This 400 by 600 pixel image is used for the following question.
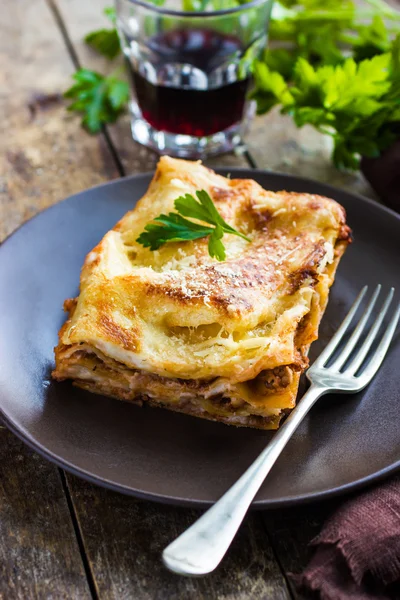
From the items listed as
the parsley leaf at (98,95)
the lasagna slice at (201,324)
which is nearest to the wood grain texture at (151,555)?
the lasagna slice at (201,324)

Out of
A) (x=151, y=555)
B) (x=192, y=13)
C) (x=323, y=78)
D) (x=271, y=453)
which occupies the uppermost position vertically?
(x=192, y=13)

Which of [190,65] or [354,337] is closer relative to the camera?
[354,337]

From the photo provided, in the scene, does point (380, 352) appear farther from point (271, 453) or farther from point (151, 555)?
point (151, 555)

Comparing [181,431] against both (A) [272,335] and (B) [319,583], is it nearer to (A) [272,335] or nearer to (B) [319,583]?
(A) [272,335]

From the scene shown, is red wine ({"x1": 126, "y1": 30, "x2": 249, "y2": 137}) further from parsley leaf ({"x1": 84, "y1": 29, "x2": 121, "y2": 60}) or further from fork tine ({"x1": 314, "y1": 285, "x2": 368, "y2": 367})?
fork tine ({"x1": 314, "y1": 285, "x2": 368, "y2": 367})

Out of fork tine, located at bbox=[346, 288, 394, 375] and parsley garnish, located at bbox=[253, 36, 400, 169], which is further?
parsley garnish, located at bbox=[253, 36, 400, 169]

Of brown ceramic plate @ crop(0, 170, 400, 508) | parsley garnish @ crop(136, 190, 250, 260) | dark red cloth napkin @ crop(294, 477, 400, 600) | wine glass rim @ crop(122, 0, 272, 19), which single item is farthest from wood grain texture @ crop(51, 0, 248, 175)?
dark red cloth napkin @ crop(294, 477, 400, 600)

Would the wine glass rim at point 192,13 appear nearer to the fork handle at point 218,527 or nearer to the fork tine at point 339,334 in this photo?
the fork tine at point 339,334

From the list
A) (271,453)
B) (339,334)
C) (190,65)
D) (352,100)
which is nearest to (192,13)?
(190,65)
